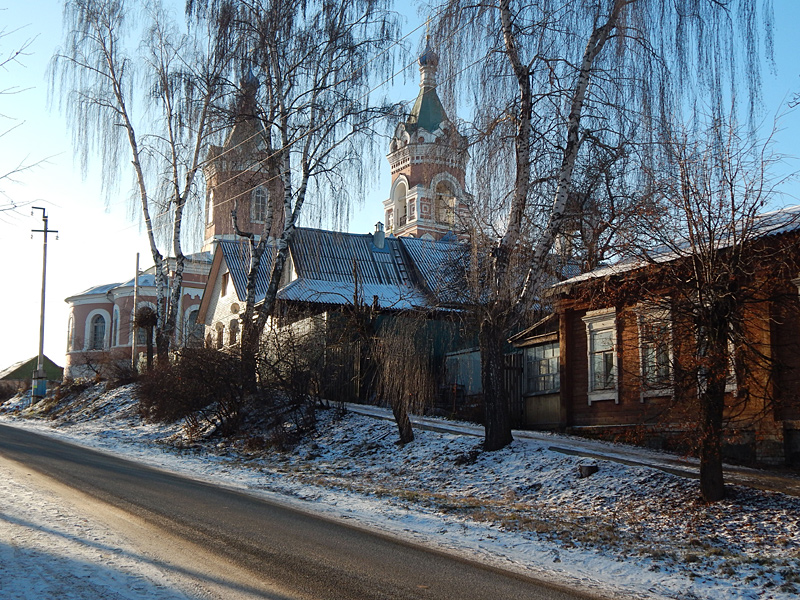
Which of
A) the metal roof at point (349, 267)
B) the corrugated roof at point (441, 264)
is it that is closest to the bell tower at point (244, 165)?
the corrugated roof at point (441, 264)

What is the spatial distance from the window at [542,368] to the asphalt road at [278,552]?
11.3 meters

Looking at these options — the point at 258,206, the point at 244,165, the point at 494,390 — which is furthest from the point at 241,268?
the point at 494,390

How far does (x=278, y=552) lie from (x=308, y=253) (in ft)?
88.6

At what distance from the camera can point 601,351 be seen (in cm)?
1781

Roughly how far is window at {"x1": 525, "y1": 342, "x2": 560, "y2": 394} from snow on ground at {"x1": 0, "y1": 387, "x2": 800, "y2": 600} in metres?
3.78

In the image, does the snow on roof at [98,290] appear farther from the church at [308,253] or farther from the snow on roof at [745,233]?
the snow on roof at [745,233]

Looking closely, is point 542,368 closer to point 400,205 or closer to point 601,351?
point 601,351

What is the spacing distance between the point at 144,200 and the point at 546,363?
15009 mm

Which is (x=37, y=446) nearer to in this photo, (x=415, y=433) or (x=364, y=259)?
(x=415, y=433)

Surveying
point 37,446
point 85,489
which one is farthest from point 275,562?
point 37,446

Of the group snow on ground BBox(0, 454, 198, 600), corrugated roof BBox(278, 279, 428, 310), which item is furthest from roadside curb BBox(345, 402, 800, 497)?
corrugated roof BBox(278, 279, 428, 310)

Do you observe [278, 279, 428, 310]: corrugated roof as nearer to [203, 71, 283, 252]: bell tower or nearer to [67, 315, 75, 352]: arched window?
[203, 71, 283, 252]: bell tower

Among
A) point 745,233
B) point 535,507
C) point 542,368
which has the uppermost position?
point 745,233

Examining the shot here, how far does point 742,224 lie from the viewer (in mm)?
10203
